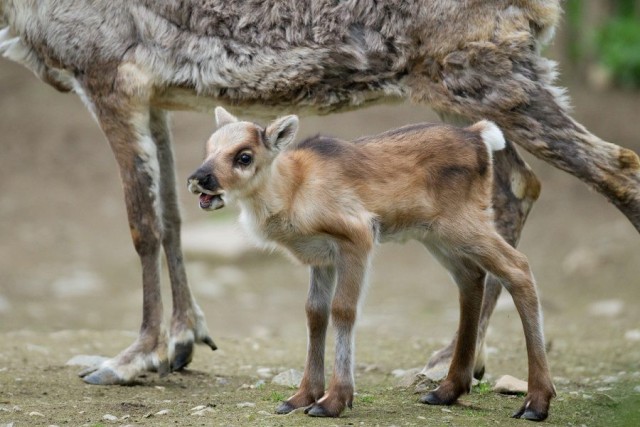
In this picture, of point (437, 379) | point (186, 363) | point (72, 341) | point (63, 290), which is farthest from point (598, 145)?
point (63, 290)

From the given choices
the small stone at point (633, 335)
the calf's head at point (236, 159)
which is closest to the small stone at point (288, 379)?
the calf's head at point (236, 159)

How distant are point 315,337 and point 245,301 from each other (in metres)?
7.15

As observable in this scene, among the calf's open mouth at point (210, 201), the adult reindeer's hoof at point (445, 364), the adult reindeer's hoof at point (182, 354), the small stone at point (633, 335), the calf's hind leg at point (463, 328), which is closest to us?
the calf's open mouth at point (210, 201)

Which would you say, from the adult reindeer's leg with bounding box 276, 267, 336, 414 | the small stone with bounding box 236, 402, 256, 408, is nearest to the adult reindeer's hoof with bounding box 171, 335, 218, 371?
the small stone with bounding box 236, 402, 256, 408

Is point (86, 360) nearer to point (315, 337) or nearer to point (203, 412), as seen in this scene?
point (203, 412)

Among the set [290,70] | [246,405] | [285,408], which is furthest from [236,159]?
[290,70]

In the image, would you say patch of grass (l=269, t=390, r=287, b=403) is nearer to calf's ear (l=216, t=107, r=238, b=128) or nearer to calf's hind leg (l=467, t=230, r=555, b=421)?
calf's hind leg (l=467, t=230, r=555, b=421)

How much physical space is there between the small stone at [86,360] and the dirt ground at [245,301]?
0.11 m

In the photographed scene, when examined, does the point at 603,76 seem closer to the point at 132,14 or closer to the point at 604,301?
the point at 604,301

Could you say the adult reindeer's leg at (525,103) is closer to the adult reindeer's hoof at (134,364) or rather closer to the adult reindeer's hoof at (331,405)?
the adult reindeer's hoof at (331,405)

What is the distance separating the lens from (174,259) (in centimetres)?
884

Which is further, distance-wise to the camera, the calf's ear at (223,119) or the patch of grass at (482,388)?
the patch of grass at (482,388)

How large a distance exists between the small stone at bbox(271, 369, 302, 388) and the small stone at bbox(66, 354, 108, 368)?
1.43m

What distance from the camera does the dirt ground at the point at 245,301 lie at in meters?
6.84
